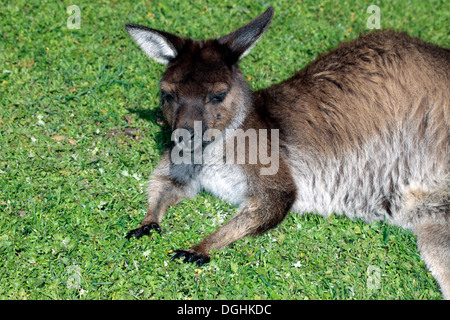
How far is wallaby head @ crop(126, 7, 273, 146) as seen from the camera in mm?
4406

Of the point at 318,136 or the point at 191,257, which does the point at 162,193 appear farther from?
the point at 318,136

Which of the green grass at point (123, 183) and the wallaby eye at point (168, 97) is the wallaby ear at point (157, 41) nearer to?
the wallaby eye at point (168, 97)

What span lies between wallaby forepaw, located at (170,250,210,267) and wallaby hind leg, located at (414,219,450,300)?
6.35 ft

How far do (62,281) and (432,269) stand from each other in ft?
10.2

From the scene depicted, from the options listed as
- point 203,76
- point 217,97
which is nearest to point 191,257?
point 217,97

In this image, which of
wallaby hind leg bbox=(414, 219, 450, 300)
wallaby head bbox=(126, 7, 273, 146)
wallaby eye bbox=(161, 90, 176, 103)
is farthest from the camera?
wallaby eye bbox=(161, 90, 176, 103)

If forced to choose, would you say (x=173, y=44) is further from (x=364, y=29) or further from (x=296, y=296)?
(x=364, y=29)

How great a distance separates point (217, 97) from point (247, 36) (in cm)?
64

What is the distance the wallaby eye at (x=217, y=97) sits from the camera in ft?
14.6

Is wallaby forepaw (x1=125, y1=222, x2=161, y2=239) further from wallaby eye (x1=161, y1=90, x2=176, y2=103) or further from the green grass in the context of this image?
wallaby eye (x1=161, y1=90, x2=176, y2=103)

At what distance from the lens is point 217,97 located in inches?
177

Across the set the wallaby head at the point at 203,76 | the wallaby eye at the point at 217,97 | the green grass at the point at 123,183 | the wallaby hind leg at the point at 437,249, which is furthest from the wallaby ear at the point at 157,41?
the wallaby hind leg at the point at 437,249

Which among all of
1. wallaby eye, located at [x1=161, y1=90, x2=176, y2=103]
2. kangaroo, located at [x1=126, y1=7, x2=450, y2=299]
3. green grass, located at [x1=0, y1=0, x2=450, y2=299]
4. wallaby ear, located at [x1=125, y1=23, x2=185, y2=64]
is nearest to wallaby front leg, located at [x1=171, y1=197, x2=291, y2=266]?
kangaroo, located at [x1=126, y1=7, x2=450, y2=299]
